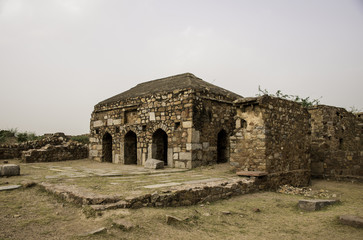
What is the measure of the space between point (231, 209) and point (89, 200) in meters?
3.11

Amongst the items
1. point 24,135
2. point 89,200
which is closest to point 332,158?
point 89,200

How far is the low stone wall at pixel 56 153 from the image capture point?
14125mm

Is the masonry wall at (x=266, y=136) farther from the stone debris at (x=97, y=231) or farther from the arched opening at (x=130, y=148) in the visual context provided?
the arched opening at (x=130, y=148)

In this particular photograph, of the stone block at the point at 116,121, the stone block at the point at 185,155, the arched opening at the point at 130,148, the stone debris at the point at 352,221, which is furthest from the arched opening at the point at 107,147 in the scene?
the stone debris at the point at 352,221

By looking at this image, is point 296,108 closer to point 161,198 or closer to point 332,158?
point 332,158

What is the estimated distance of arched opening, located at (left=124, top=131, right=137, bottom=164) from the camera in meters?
14.5

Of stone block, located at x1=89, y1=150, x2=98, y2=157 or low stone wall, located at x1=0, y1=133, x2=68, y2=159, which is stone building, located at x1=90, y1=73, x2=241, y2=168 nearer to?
stone block, located at x1=89, y1=150, x2=98, y2=157

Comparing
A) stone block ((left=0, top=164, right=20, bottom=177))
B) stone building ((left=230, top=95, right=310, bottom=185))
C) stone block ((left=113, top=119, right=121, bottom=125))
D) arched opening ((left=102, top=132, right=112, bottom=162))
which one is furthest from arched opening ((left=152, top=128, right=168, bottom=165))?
stone block ((left=0, top=164, right=20, bottom=177))

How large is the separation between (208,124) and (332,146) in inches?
238

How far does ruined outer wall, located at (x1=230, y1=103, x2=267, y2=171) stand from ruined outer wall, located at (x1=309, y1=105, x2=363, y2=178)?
18.5 ft

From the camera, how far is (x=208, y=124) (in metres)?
12.2

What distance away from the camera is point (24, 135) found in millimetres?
22406

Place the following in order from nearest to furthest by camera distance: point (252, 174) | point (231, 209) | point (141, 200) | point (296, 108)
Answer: point (141, 200) < point (231, 209) < point (252, 174) < point (296, 108)

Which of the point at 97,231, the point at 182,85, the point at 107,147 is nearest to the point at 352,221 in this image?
the point at 97,231
